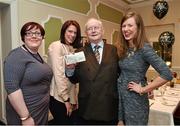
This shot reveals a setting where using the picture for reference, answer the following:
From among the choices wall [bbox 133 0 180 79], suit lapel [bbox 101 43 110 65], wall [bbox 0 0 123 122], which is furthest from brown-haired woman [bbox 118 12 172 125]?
wall [bbox 133 0 180 79]

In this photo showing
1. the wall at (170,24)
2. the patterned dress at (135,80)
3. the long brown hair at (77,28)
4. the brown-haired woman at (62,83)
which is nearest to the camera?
the patterned dress at (135,80)

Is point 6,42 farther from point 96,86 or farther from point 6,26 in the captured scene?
point 96,86

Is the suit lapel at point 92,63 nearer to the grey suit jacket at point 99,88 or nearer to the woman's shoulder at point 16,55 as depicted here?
the grey suit jacket at point 99,88

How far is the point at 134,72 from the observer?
1405 millimetres

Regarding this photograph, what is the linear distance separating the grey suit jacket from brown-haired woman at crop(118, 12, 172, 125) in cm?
6

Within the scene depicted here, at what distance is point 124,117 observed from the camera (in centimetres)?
149

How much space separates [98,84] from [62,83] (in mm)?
545

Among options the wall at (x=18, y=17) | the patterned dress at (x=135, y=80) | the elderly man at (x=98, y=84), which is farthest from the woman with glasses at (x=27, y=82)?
the wall at (x=18, y=17)

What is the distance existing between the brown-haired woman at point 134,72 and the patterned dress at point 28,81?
604 mm

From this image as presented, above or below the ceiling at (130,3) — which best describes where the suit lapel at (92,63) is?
below

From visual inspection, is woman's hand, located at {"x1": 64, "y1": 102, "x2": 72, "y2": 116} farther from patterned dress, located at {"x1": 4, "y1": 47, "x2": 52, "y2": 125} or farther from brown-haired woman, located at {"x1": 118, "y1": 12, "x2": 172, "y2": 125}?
brown-haired woman, located at {"x1": 118, "y1": 12, "x2": 172, "y2": 125}

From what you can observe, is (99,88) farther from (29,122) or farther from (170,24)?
(170,24)

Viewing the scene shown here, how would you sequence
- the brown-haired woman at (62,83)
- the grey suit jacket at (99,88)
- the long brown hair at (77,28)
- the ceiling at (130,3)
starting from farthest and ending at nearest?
1. the ceiling at (130,3)
2. the long brown hair at (77,28)
3. the brown-haired woman at (62,83)
4. the grey suit jacket at (99,88)

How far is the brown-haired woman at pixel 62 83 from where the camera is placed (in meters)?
1.90
